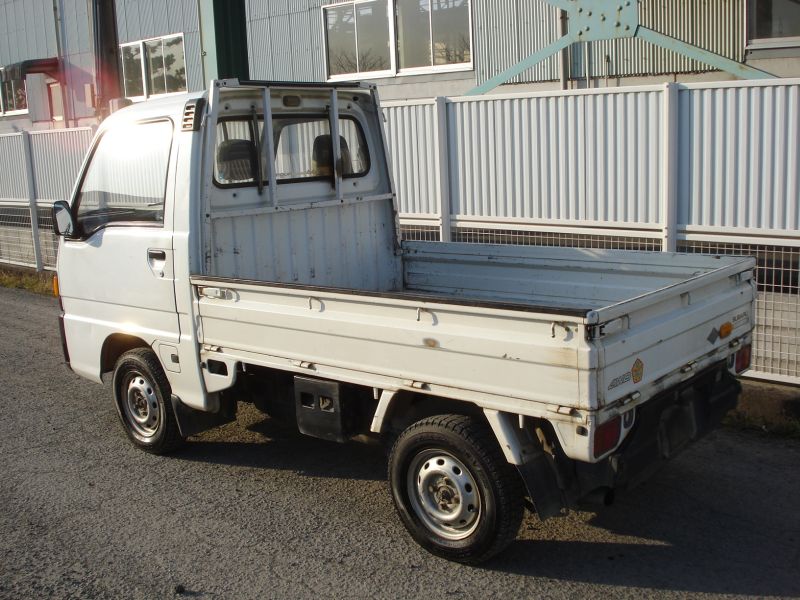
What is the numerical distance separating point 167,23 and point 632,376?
76.9 ft

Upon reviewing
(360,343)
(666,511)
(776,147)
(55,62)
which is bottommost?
(666,511)

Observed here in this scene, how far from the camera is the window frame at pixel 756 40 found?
1466 centimetres

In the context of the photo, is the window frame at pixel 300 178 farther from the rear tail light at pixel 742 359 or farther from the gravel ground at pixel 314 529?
the rear tail light at pixel 742 359

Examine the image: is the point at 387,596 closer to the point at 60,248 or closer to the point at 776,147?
the point at 60,248

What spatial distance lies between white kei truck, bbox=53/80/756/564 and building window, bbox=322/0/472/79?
1260cm

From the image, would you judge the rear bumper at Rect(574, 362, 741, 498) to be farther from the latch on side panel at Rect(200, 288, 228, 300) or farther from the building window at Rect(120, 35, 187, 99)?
the building window at Rect(120, 35, 187, 99)

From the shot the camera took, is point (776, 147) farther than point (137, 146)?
Yes

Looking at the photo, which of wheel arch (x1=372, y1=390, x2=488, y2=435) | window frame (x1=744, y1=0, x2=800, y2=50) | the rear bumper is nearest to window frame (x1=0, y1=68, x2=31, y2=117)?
window frame (x1=744, y1=0, x2=800, y2=50)

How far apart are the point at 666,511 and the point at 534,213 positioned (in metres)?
4.03

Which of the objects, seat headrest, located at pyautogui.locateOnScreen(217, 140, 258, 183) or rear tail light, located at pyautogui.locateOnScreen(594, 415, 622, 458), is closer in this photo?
rear tail light, located at pyautogui.locateOnScreen(594, 415, 622, 458)

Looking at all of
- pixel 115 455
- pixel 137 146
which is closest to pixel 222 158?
pixel 137 146

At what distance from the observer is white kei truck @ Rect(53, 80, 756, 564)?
13.6 ft

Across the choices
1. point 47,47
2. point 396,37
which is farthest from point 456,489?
point 47,47

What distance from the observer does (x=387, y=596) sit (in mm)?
4191
